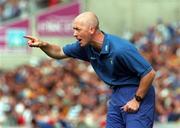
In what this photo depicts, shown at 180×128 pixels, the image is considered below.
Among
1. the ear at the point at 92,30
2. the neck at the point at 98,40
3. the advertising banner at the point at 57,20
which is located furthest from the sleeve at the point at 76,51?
the advertising banner at the point at 57,20

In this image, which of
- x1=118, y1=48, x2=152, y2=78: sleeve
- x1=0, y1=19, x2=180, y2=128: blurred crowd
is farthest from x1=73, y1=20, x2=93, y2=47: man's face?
x1=0, y1=19, x2=180, y2=128: blurred crowd

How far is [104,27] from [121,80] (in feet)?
43.3

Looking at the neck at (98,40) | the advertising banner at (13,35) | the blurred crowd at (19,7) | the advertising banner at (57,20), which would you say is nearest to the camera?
the neck at (98,40)

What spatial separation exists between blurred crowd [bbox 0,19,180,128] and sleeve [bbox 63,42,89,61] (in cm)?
612

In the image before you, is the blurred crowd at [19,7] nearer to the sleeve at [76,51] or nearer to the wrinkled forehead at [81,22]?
the sleeve at [76,51]

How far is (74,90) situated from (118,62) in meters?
9.63

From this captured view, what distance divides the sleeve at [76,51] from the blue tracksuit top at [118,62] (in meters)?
0.04

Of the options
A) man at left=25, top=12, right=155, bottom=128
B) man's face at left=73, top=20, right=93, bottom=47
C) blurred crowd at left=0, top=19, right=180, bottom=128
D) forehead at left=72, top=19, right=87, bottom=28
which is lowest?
blurred crowd at left=0, top=19, right=180, bottom=128

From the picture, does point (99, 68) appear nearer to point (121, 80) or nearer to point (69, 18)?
point (121, 80)

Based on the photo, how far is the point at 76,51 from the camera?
25.8ft

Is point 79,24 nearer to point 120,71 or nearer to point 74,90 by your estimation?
point 120,71

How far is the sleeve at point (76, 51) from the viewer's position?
7.75m

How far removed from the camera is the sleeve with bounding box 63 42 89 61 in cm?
775

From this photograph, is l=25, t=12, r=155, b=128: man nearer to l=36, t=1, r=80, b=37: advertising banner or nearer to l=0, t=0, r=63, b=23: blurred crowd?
l=0, t=0, r=63, b=23: blurred crowd
